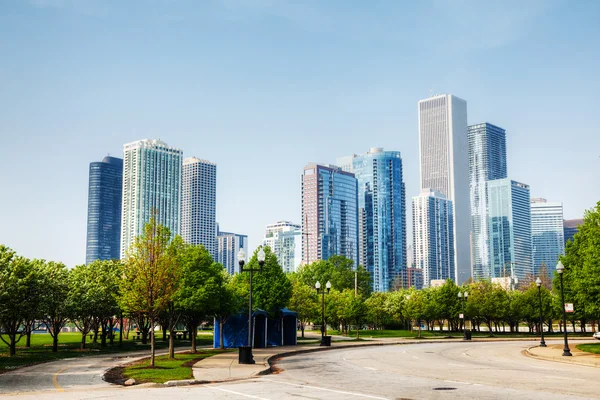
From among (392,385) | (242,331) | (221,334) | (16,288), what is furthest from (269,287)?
(392,385)

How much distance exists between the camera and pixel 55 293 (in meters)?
51.1

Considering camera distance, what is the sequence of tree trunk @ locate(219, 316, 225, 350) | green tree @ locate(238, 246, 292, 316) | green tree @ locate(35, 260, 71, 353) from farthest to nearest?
green tree @ locate(238, 246, 292, 316)
tree trunk @ locate(219, 316, 225, 350)
green tree @ locate(35, 260, 71, 353)

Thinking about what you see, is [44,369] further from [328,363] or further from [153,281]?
[328,363]

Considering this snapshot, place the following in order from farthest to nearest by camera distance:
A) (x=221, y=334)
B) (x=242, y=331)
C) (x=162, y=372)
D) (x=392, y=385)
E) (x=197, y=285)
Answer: (x=242, y=331) → (x=221, y=334) → (x=197, y=285) → (x=162, y=372) → (x=392, y=385)

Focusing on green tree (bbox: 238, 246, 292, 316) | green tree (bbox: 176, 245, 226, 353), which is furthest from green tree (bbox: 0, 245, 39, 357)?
green tree (bbox: 238, 246, 292, 316)

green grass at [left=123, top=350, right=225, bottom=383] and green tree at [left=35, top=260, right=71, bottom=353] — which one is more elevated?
green tree at [left=35, top=260, right=71, bottom=353]

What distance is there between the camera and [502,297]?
105500 millimetres

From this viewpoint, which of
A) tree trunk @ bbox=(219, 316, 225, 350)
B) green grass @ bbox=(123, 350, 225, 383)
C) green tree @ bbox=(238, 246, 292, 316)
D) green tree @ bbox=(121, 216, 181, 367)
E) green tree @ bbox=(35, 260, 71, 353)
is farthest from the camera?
green tree @ bbox=(238, 246, 292, 316)

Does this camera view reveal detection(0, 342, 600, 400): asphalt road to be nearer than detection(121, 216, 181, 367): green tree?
Yes

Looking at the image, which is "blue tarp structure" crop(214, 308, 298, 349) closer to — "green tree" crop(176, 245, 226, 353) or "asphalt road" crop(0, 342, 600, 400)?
"green tree" crop(176, 245, 226, 353)

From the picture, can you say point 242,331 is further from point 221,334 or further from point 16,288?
point 16,288

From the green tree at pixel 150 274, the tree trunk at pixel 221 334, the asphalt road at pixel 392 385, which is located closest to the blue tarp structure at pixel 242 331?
the tree trunk at pixel 221 334

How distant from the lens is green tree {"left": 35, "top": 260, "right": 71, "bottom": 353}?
160 feet

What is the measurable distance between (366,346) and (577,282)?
20.8 meters
